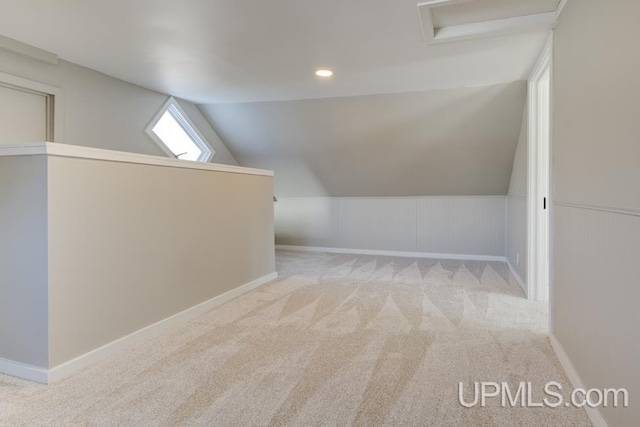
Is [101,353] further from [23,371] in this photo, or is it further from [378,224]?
[378,224]

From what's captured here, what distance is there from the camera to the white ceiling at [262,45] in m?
2.35

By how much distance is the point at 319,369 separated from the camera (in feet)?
7.12

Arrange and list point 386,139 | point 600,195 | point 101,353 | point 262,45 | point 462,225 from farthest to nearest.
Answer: point 462,225, point 386,139, point 262,45, point 101,353, point 600,195

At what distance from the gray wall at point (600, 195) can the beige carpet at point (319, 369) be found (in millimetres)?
376

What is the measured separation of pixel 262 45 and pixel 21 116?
202 cm

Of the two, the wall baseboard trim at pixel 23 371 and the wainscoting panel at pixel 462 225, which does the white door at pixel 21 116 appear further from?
the wainscoting panel at pixel 462 225

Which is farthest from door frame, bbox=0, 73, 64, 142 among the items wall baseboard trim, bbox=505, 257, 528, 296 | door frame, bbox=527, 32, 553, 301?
wall baseboard trim, bbox=505, 257, 528, 296

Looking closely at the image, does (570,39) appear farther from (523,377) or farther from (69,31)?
(69,31)

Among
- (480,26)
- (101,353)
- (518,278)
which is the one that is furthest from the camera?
(518,278)

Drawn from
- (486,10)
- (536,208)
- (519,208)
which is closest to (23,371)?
(486,10)

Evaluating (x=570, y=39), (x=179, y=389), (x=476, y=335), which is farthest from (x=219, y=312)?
(x=570, y=39)

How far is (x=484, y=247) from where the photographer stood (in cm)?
559

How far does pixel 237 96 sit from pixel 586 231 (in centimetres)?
374

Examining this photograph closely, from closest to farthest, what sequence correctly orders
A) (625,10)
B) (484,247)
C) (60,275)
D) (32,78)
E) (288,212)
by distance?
1. (625,10)
2. (60,275)
3. (32,78)
4. (484,247)
5. (288,212)
